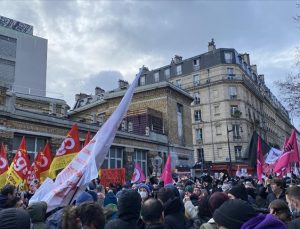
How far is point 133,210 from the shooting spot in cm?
354

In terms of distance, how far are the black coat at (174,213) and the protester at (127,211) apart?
77 cm

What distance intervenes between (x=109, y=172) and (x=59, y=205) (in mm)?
9848

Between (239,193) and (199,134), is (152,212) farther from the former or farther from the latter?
(199,134)

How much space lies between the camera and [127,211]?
139 inches

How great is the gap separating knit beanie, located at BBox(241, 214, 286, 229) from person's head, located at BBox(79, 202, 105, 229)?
4.71 feet

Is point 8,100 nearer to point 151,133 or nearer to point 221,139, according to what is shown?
point 151,133

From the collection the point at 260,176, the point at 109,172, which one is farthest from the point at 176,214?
the point at 109,172

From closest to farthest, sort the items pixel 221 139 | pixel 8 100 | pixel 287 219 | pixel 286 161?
1. pixel 287 219
2. pixel 286 161
3. pixel 8 100
4. pixel 221 139

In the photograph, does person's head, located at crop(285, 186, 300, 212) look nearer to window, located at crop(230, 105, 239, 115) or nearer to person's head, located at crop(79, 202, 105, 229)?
person's head, located at crop(79, 202, 105, 229)

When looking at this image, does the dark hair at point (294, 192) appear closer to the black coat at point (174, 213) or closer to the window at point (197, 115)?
the black coat at point (174, 213)

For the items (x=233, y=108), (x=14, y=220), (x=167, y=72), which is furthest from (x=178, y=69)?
(x=14, y=220)

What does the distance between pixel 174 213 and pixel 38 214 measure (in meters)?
1.76

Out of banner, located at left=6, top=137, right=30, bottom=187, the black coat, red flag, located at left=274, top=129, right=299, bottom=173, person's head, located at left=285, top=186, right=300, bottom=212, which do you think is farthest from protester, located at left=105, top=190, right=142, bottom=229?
red flag, located at left=274, top=129, right=299, bottom=173

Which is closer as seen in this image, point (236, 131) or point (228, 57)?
point (236, 131)
